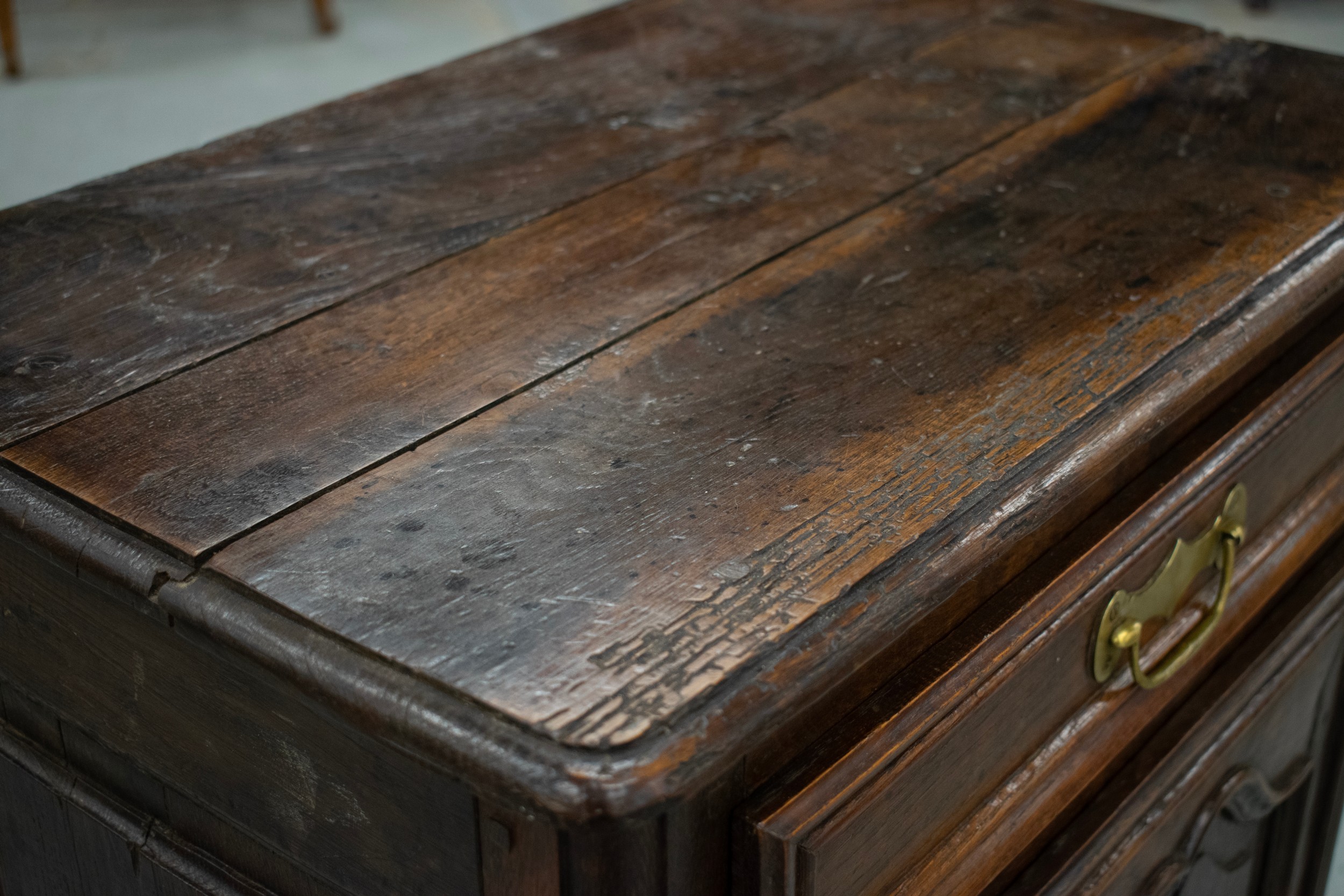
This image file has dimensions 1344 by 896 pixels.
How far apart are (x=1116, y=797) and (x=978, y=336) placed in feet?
1.01

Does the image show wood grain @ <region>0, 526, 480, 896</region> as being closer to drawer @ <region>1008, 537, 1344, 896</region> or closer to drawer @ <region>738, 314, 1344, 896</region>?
drawer @ <region>738, 314, 1344, 896</region>

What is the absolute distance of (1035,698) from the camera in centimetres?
74

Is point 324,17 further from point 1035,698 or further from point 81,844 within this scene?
point 1035,698

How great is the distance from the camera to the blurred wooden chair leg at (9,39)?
3.03m

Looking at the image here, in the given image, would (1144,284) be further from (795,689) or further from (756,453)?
(795,689)

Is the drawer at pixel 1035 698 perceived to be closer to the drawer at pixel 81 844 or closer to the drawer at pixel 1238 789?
the drawer at pixel 1238 789

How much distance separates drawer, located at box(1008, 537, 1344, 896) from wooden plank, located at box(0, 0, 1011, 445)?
532mm

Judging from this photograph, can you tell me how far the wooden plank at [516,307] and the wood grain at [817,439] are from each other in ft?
0.08

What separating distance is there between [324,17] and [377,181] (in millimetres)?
2594

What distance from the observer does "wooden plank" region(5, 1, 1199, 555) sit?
26.2 inches

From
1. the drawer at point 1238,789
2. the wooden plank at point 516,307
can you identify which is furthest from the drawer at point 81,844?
the drawer at point 1238,789

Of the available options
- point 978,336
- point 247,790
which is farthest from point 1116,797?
point 247,790

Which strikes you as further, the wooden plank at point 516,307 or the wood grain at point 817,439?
the wooden plank at point 516,307

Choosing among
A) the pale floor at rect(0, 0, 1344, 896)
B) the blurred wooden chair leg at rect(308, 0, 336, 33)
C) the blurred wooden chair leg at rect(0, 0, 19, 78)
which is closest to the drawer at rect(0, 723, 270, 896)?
the pale floor at rect(0, 0, 1344, 896)
